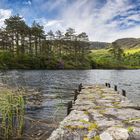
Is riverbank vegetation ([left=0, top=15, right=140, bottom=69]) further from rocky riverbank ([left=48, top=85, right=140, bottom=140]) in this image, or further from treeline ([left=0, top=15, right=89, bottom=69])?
rocky riverbank ([left=48, top=85, right=140, bottom=140])

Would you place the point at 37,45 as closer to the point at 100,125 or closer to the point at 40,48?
the point at 40,48

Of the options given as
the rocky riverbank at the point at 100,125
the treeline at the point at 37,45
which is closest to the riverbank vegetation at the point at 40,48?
the treeline at the point at 37,45

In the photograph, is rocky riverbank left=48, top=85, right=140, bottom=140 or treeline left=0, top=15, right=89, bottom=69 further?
treeline left=0, top=15, right=89, bottom=69

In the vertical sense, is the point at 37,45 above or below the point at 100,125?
above

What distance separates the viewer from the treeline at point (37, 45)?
248 ft

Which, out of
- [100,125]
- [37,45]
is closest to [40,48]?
[37,45]

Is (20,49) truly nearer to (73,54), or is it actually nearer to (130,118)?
(73,54)

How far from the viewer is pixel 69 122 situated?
816 cm

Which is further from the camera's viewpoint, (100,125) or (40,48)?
(40,48)

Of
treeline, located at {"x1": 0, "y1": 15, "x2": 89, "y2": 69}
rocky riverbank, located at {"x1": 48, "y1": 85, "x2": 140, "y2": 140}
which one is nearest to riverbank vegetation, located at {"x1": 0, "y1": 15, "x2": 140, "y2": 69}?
treeline, located at {"x1": 0, "y1": 15, "x2": 89, "y2": 69}

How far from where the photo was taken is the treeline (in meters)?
75.7

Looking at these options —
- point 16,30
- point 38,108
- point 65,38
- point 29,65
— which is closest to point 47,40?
point 65,38

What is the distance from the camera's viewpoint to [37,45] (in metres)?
93.3

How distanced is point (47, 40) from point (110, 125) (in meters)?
91.1
